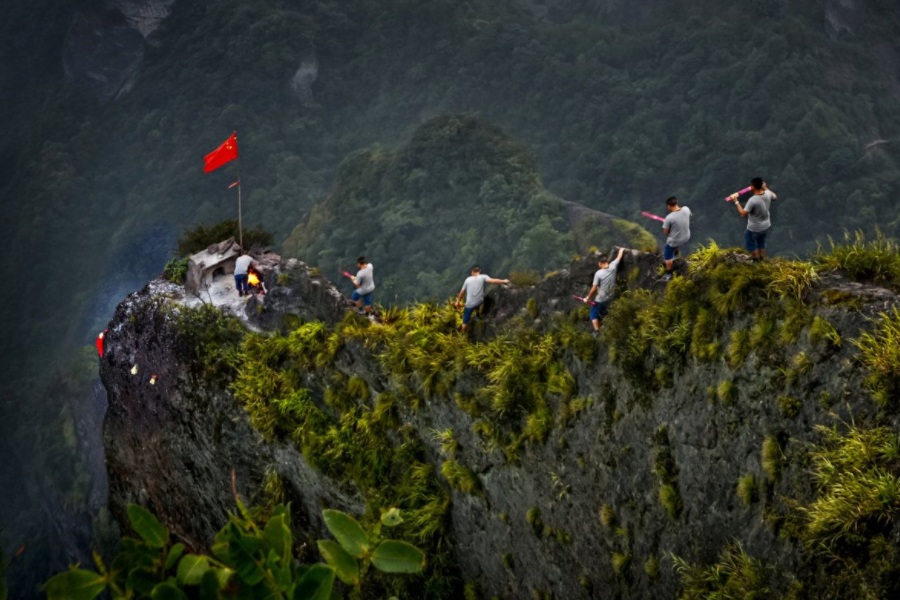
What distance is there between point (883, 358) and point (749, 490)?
6.67 ft

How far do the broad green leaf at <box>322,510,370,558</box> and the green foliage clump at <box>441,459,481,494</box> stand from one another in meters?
9.20

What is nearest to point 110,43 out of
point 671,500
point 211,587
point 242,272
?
point 242,272

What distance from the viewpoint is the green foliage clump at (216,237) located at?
1922 centimetres

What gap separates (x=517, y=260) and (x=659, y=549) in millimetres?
57421

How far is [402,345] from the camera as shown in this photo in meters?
12.8

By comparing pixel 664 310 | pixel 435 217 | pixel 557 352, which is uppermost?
pixel 664 310

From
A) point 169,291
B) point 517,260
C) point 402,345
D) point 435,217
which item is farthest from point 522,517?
point 435,217

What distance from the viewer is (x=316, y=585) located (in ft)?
8.93

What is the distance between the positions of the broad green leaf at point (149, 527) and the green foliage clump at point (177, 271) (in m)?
15.8

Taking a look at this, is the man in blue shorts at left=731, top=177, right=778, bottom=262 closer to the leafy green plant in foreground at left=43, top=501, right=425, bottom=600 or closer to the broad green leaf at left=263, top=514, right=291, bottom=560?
the leafy green plant in foreground at left=43, top=501, right=425, bottom=600

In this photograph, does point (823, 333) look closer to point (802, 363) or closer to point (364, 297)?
point (802, 363)

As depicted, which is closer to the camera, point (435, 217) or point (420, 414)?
point (420, 414)

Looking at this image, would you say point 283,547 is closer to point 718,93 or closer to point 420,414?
point 420,414

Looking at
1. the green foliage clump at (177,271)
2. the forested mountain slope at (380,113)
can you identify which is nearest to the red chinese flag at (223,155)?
the green foliage clump at (177,271)
